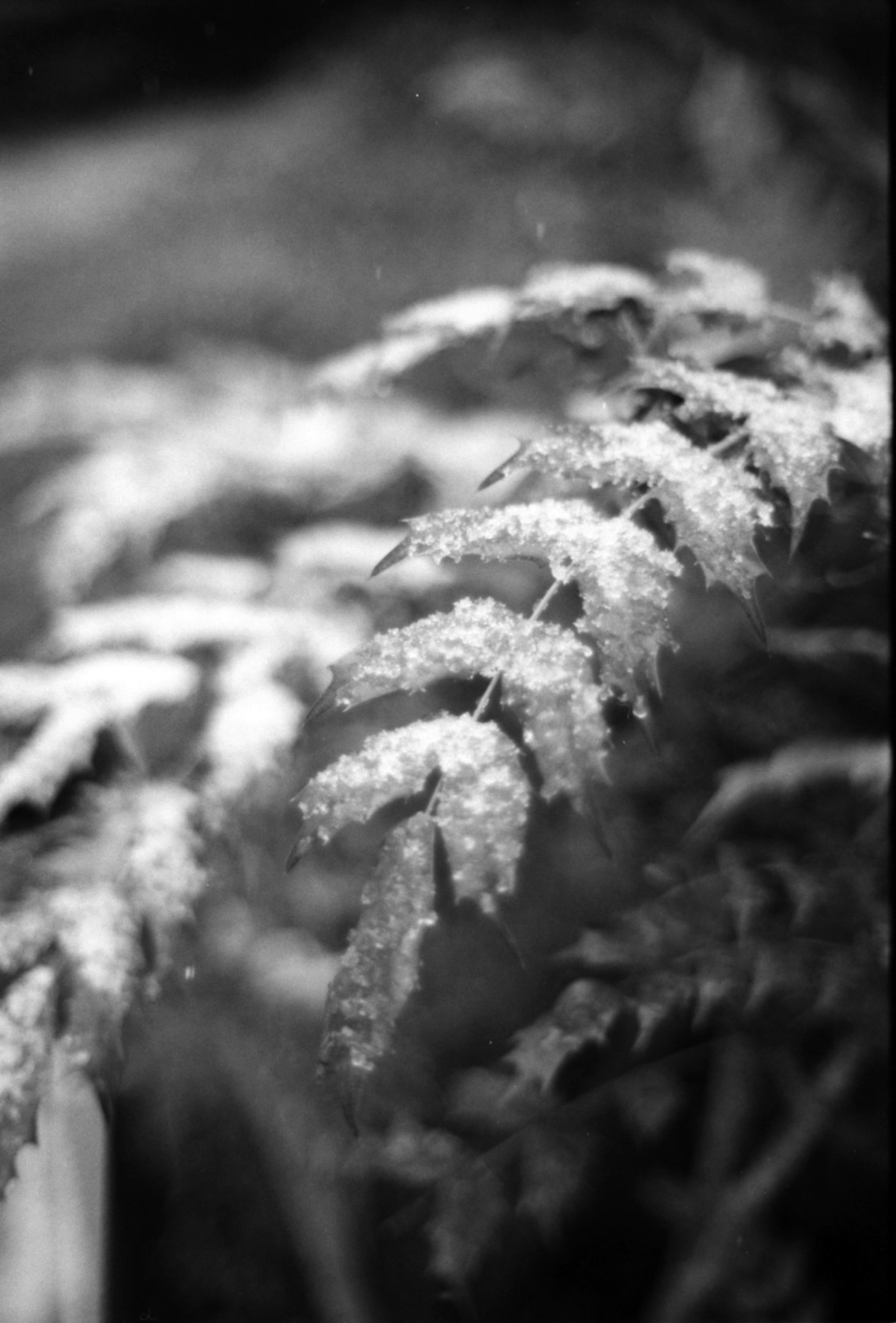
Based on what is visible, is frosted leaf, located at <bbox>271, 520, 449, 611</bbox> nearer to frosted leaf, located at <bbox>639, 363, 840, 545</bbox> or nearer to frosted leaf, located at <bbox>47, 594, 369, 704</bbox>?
frosted leaf, located at <bbox>47, 594, 369, 704</bbox>

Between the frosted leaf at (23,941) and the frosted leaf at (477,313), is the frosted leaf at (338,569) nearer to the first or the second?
the frosted leaf at (477,313)

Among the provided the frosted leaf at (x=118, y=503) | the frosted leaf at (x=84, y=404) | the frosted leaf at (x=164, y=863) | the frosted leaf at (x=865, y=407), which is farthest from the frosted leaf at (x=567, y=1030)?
the frosted leaf at (x=84, y=404)

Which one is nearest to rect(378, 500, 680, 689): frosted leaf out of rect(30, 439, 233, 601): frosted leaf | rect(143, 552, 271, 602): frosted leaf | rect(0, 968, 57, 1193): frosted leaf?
rect(0, 968, 57, 1193): frosted leaf

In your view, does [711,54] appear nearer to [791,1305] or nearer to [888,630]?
[888,630]

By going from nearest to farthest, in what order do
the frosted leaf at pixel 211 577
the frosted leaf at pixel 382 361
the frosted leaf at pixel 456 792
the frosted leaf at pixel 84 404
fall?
the frosted leaf at pixel 456 792
the frosted leaf at pixel 382 361
the frosted leaf at pixel 211 577
the frosted leaf at pixel 84 404

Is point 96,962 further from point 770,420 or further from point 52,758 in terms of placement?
point 770,420

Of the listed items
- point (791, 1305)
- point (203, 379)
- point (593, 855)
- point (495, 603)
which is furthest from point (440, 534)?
point (203, 379)

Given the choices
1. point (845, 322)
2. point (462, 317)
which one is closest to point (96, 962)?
point (462, 317)
